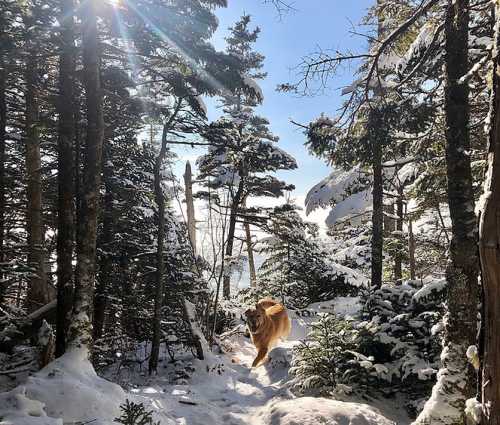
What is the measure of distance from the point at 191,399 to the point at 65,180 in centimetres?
471

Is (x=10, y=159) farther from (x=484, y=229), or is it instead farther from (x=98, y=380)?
(x=484, y=229)

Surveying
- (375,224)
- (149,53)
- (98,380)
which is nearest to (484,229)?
(98,380)

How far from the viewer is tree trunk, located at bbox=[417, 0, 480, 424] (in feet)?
14.6

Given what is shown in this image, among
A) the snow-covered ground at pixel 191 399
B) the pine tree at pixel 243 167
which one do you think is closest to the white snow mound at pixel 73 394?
the snow-covered ground at pixel 191 399

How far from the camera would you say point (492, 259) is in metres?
1.91

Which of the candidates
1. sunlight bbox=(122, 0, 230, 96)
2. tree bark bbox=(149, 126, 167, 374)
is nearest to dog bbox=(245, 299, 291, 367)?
tree bark bbox=(149, 126, 167, 374)

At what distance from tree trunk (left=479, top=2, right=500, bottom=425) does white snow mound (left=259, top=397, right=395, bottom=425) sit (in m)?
3.41

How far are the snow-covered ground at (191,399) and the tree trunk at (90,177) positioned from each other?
879 millimetres

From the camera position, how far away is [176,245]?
434 inches

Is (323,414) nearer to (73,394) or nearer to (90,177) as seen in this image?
(73,394)

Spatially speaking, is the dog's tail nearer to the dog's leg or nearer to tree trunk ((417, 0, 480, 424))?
the dog's leg

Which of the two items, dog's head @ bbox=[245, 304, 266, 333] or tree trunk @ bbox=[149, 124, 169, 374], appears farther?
dog's head @ bbox=[245, 304, 266, 333]

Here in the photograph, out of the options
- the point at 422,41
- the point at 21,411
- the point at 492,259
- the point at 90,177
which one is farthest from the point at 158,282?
the point at 492,259

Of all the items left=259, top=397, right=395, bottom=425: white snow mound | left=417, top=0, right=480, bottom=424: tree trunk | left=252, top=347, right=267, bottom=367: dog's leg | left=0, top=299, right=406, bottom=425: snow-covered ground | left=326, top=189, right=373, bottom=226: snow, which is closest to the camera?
left=0, top=299, right=406, bottom=425: snow-covered ground
